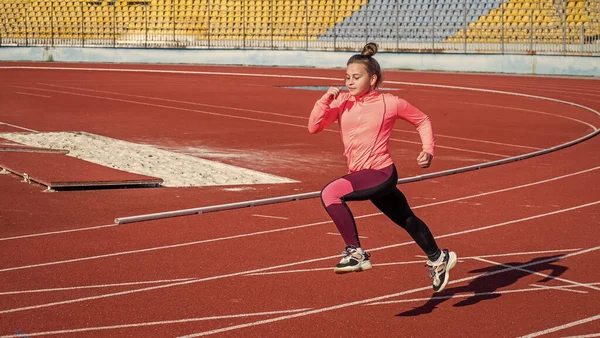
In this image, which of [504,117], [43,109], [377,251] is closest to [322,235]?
[377,251]

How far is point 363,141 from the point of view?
19.3ft

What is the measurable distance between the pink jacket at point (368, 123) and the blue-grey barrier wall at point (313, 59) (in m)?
27.3

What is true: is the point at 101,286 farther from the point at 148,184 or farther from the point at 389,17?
the point at 389,17

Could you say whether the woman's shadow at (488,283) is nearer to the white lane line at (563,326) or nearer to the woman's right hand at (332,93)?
the white lane line at (563,326)

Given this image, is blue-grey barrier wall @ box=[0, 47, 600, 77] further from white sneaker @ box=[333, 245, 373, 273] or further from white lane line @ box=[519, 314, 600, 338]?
white sneaker @ box=[333, 245, 373, 273]

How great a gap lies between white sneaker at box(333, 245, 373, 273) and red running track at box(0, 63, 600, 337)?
314 millimetres

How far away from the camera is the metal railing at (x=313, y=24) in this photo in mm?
33312

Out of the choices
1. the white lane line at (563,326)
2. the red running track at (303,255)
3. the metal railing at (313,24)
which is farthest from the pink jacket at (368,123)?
the metal railing at (313,24)

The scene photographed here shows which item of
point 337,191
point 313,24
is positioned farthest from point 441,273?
point 313,24

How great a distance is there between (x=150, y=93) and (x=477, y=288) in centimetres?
2004

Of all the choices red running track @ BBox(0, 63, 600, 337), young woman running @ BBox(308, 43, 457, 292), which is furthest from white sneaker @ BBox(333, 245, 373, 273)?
red running track @ BBox(0, 63, 600, 337)

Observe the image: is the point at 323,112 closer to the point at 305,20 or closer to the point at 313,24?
the point at 313,24

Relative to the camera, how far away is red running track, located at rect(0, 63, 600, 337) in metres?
5.91

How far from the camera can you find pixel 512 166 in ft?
43.9
